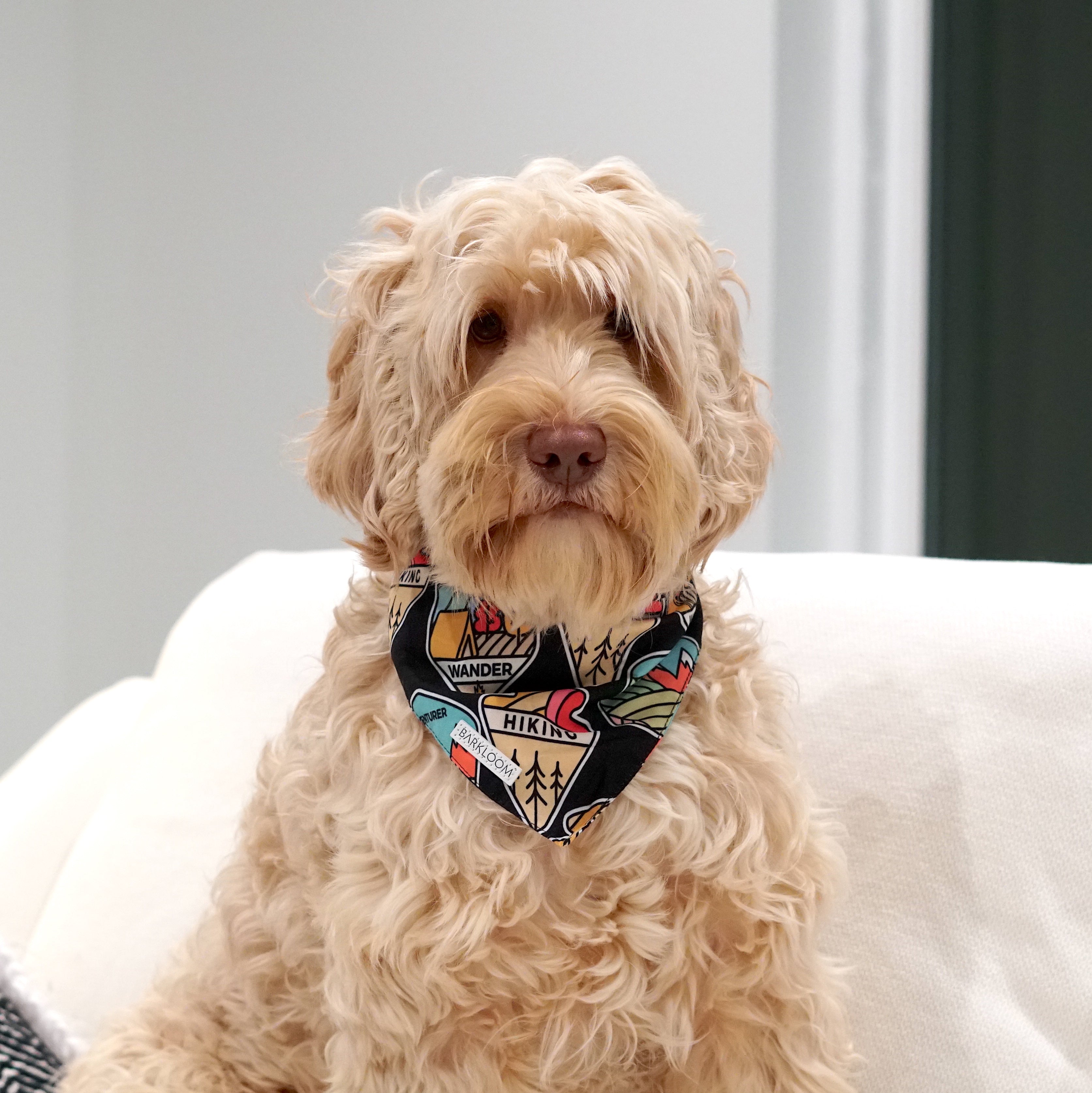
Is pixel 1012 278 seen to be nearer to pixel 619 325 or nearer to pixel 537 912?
pixel 619 325

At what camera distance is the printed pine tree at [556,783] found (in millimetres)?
939

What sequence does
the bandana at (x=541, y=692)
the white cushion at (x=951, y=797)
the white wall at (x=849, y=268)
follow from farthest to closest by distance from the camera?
the white wall at (x=849, y=268) < the white cushion at (x=951, y=797) < the bandana at (x=541, y=692)

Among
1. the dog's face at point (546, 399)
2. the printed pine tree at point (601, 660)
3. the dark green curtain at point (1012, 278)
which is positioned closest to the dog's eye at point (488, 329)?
the dog's face at point (546, 399)

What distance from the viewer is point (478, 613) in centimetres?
101

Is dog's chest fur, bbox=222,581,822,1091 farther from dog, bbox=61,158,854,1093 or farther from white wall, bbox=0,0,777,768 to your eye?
white wall, bbox=0,0,777,768

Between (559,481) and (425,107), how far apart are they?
1.86 m

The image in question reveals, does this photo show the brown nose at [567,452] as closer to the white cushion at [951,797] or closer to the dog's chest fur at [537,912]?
the dog's chest fur at [537,912]

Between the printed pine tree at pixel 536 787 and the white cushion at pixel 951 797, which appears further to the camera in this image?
the white cushion at pixel 951 797

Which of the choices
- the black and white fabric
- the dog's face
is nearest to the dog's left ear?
the dog's face

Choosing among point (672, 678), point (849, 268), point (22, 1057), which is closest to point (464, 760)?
point (672, 678)

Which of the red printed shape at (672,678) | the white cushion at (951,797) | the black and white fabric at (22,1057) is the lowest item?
the black and white fabric at (22,1057)

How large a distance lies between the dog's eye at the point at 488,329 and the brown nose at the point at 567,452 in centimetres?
15

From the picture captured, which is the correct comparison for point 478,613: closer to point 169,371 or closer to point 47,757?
point 47,757

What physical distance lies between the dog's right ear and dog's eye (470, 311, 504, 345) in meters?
0.08
